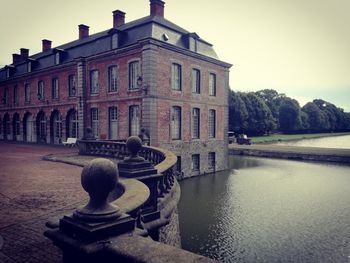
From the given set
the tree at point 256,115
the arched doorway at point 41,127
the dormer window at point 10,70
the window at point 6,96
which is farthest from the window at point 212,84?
the tree at point 256,115

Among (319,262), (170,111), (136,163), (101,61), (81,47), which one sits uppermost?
(81,47)

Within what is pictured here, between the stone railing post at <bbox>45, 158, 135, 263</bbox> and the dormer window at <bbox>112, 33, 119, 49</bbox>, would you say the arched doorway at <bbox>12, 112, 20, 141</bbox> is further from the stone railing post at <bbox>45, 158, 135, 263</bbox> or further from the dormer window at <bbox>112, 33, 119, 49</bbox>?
the stone railing post at <bbox>45, 158, 135, 263</bbox>

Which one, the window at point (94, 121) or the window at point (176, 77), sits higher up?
the window at point (176, 77)

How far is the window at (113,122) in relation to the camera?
19.8 metres

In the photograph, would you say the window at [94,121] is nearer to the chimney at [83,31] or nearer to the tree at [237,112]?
the chimney at [83,31]

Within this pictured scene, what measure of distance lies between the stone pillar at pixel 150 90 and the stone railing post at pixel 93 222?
14.4m

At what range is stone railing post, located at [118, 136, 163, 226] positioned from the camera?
522cm

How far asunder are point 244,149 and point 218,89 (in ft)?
46.3

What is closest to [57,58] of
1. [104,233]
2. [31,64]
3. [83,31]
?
[83,31]

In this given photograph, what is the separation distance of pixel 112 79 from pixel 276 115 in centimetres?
6221

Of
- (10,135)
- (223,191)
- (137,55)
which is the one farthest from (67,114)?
(223,191)

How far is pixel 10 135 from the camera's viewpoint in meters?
31.2

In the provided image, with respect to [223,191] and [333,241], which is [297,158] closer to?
[223,191]

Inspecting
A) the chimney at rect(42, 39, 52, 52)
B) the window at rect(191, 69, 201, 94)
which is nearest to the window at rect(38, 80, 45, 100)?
the chimney at rect(42, 39, 52, 52)
